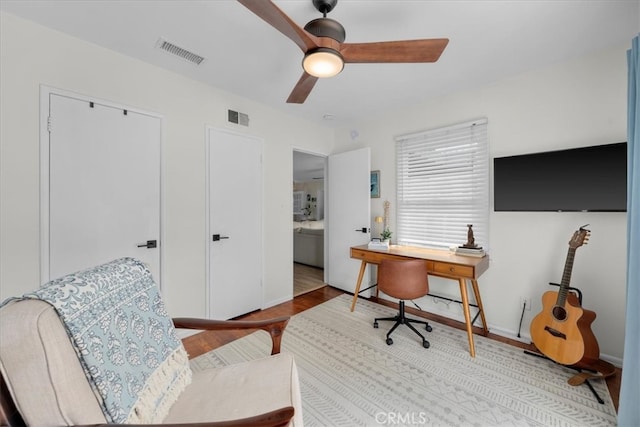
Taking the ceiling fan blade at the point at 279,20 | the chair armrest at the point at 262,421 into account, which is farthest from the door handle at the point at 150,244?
the ceiling fan blade at the point at 279,20

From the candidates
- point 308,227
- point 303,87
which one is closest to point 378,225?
point 303,87

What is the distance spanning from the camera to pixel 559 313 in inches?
75.1

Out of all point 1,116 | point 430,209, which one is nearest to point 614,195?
point 430,209

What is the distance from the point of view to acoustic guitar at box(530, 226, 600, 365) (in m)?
1.80

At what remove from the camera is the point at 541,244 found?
7.60ft

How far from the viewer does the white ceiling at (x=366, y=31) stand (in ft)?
5.27

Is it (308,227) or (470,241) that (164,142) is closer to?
(470,241)

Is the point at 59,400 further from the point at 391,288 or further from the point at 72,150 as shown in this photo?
the point at 391,288

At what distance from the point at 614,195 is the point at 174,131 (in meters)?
3.73

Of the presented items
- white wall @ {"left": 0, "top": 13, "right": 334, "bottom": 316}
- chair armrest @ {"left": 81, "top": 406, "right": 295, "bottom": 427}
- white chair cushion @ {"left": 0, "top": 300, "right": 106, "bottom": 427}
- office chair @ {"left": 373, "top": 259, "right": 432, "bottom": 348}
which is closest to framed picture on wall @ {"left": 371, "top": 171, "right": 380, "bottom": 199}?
white wall @ {"left": 0, "top": 13, "right": 334, "bottom": 316}

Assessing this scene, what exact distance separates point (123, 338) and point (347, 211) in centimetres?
302

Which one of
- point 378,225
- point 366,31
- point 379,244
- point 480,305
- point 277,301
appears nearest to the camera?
point 366,31

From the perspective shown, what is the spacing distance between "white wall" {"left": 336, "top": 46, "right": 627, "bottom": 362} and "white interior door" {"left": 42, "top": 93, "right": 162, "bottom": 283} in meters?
3.07

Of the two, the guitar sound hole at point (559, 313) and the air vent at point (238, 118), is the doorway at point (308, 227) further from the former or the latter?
the guitar sound hole at point (559, 313)
